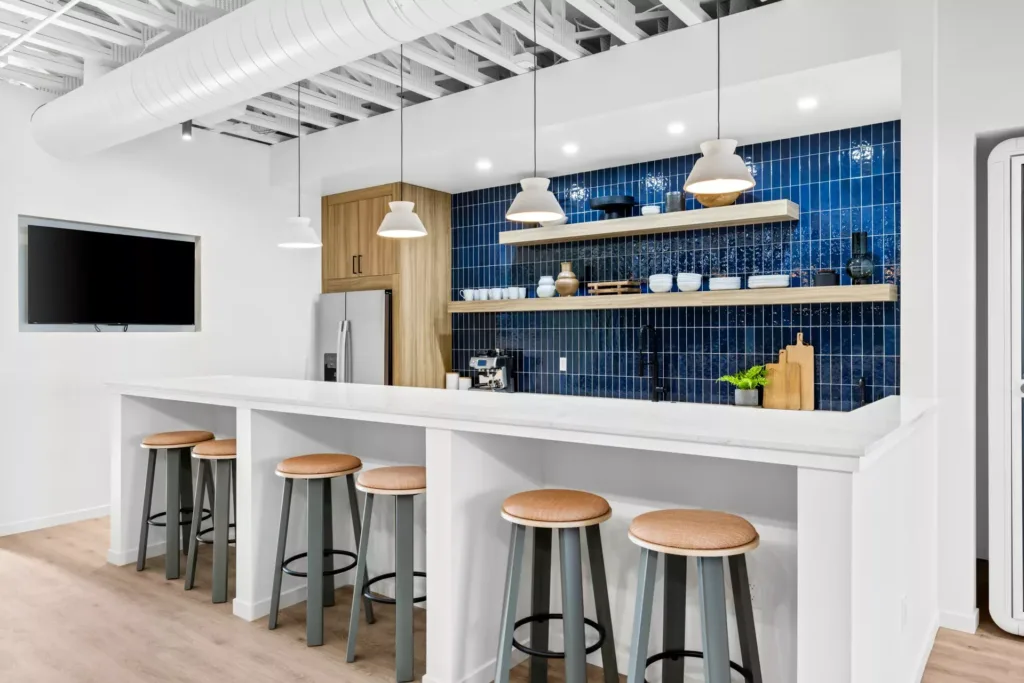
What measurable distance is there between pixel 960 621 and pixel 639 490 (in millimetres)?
1693

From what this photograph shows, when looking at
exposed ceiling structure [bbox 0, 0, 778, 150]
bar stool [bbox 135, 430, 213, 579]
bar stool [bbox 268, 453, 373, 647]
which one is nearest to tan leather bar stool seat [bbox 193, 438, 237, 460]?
bar stool [bbox 135, 430, 213, 579]

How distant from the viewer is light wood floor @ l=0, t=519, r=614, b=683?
2.70m

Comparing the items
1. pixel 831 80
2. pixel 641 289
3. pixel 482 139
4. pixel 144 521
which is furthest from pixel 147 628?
pixel 831 80

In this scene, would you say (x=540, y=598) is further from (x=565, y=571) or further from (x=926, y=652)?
(x=926, y=652)

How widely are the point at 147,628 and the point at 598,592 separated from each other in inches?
78.9

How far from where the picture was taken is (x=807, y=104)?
12.6ft

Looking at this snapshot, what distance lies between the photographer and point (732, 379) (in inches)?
175

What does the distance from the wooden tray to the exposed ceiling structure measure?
1.49 m

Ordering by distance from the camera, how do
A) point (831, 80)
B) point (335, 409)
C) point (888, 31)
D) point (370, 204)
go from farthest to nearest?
1. point (370, 204)
2. point (831, 80)
3. point (888, 31)
4. point (335, 409)

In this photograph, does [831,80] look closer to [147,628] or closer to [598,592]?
[598,592]

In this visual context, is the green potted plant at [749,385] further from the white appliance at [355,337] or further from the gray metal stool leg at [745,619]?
the white appliance at [355,337]

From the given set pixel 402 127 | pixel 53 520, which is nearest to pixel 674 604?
pixel 402 127

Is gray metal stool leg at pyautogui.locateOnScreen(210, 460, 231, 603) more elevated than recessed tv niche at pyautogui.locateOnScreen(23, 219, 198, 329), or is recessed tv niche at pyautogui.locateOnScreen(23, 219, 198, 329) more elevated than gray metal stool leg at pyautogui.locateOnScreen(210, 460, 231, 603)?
recessed tv niche at pyautogui.locateOnScreen(23, 219, 198, 329)

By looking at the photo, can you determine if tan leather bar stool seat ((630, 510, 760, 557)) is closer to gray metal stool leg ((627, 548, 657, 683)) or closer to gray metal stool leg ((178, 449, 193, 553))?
gray metal stool leg ((627, 548, 657, 683))
